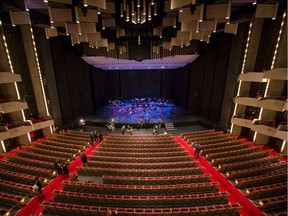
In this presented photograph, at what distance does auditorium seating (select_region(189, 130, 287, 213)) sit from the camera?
6404 millimetres

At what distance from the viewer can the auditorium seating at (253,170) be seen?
640 centimetres

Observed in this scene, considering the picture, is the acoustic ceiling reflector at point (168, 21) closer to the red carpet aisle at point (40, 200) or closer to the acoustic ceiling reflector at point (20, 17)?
the acoustic ceiling reflector at point (20, 17)

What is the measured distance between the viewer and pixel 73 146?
36.6 feet

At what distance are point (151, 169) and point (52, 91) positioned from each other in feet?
36.1

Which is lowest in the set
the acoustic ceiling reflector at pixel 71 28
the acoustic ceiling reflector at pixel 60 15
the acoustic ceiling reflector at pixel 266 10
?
the acoustic ceiling reflector at pixel 71 28

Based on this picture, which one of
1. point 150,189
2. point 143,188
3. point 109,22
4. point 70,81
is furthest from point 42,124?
point 150,189

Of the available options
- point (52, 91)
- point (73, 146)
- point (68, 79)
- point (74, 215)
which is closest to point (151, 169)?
point (74, 215)

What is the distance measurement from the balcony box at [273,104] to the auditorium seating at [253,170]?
2.62m

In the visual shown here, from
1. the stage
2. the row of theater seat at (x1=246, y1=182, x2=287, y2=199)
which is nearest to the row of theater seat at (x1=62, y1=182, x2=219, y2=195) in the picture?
the row of theater seat at (x1=246, y1=182, x2=287, y2=199)

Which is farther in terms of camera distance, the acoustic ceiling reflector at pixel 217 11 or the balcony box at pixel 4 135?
the balcony box at pixel 4 135

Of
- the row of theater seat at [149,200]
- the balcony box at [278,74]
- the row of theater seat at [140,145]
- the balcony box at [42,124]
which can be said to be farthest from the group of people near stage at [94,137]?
the balcony box at [278,74]

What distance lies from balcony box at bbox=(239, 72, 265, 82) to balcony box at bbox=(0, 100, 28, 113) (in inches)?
607

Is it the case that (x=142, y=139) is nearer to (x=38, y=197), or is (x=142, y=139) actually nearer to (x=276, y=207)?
(x=38, y=197)

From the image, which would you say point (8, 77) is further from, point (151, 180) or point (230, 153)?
point (230, 153)
